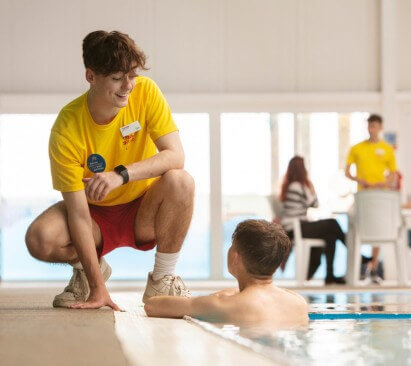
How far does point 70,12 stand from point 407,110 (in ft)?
11.7

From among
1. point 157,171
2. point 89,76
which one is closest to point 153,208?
point 157,171

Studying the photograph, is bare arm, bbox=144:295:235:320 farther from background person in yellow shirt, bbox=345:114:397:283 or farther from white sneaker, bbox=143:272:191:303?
background person in yellow shirt, bbox=345:114:397:283

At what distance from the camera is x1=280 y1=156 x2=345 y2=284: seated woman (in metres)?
7.75

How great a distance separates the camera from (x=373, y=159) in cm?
833

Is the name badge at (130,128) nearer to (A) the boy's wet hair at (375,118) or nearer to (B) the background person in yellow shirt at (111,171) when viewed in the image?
(B) the background person in yellow shirt at (111,171)

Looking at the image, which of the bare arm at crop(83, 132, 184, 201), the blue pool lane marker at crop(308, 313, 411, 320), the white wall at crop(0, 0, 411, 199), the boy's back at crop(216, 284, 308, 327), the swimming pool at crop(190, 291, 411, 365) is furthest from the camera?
the white wall at crop(0, 0, 411, 199)

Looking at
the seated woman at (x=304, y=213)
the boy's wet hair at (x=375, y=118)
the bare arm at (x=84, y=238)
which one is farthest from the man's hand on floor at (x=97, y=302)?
the boy's wet hair at (x=375, y=118)

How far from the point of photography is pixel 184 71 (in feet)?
32.5

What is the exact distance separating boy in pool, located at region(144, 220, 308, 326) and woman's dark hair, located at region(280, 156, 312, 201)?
527cm

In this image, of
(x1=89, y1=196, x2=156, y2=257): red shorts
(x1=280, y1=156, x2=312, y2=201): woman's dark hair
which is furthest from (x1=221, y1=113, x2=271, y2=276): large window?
(x1=89, y1=196, x2=156, y2=257): red shorts

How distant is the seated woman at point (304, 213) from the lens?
7.75 meters

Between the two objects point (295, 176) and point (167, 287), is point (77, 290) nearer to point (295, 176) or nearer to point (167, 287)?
point (167, 287)

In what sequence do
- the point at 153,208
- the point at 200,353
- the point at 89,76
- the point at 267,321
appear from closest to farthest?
the point at 200,353 → the point at 267,321 → the point at 89,76 → the point at 153,208

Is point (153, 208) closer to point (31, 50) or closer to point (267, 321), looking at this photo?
point (267, 321)
